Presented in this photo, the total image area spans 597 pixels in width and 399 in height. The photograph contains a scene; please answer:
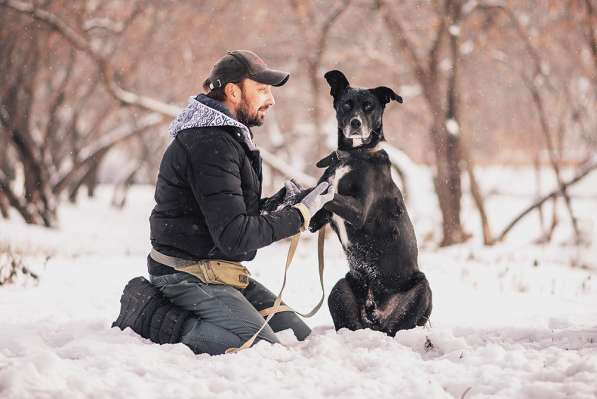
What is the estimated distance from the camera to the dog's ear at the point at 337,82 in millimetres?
4008

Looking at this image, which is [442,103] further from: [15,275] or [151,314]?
[151,314]

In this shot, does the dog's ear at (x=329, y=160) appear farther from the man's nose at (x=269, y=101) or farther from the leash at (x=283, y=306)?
the man's nose at (x=269, y=101)

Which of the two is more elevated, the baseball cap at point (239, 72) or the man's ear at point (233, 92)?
the baseball cap at point (239, 72)

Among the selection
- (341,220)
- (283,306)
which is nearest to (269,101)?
(341,220)

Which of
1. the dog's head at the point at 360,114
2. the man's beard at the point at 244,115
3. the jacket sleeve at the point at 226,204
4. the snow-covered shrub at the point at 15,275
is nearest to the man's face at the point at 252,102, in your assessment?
the man's beard at the point at 244,115

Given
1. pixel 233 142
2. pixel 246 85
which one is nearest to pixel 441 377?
pixel 233 142

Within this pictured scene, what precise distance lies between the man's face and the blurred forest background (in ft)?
19.0

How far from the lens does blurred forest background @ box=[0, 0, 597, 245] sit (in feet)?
33.1

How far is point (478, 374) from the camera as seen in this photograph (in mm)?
2885

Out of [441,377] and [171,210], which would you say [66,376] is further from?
[441,377]

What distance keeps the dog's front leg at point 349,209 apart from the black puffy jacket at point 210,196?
32 centimetres

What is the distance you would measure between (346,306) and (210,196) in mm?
1155

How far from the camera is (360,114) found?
3.88m

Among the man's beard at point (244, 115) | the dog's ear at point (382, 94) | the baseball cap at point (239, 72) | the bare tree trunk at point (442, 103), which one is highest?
the bare tree trunk at point (442, 103)
